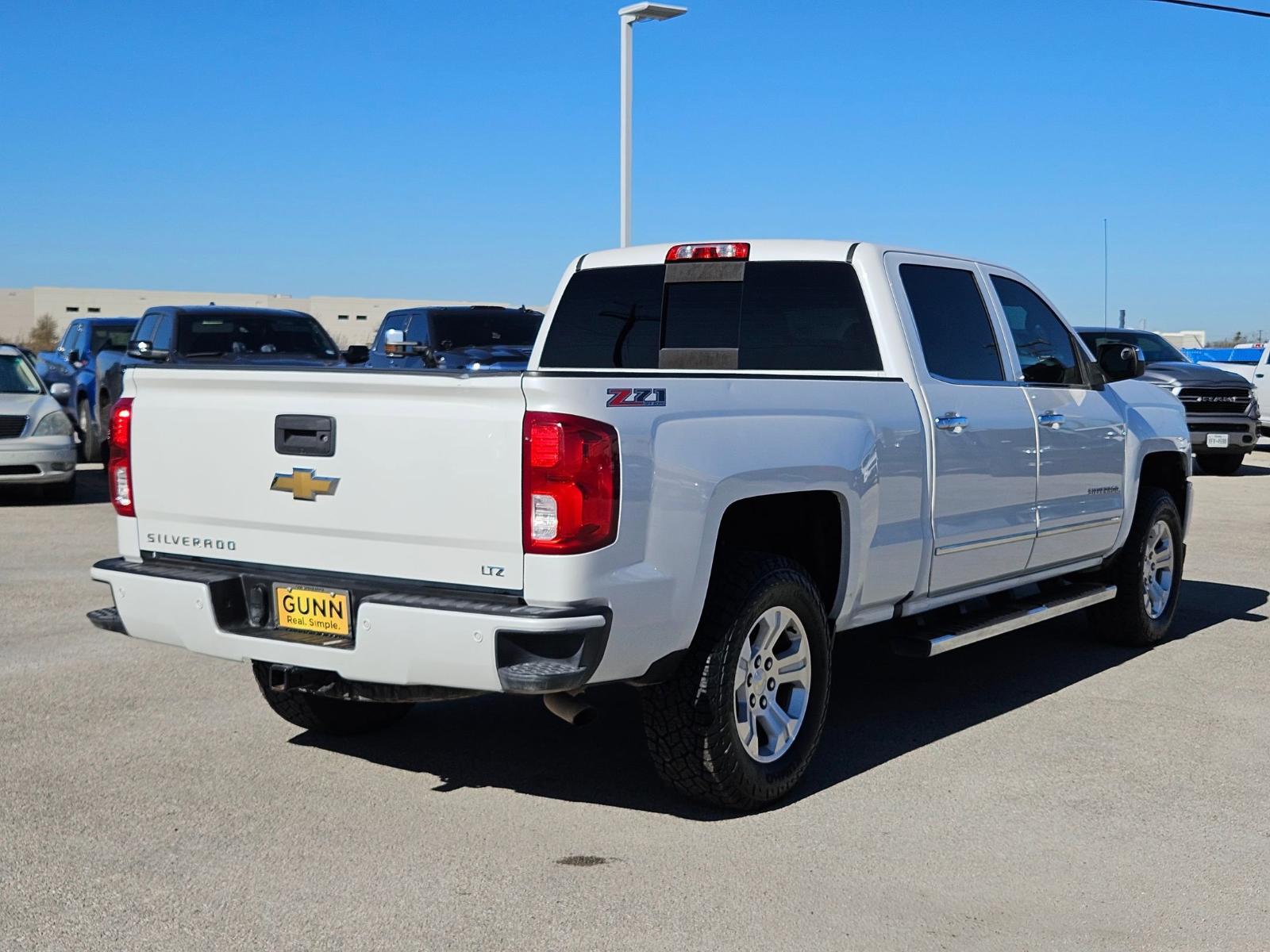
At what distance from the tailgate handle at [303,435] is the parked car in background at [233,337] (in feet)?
32.8

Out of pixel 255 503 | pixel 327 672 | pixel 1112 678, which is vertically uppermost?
pixel 255 503

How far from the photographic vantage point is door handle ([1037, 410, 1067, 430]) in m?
6.92

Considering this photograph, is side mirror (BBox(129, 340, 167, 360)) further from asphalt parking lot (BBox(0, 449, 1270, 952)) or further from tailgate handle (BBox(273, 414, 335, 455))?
tailgate handle (BBox(273, 414, 335, 455))

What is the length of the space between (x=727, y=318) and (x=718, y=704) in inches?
85.3

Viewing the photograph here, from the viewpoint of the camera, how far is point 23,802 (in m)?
5.19

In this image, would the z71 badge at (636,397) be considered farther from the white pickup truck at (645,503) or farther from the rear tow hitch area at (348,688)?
the rear tow hitch area at (348,688)

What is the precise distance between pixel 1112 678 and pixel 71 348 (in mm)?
17340

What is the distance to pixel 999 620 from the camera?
656 centimetres

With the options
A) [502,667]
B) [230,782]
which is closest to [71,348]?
[230,782]

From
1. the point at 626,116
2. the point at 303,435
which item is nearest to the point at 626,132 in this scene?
the point at 626,116

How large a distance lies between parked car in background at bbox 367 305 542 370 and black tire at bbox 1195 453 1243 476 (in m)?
9.63

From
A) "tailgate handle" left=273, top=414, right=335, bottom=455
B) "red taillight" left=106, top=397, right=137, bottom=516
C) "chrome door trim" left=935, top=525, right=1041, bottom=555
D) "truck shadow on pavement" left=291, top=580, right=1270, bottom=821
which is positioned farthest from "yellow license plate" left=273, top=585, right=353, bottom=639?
"chrome door trim" left=935, top=525, right=1041, bottom=555

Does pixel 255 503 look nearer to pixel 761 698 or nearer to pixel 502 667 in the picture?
pixel 502 667

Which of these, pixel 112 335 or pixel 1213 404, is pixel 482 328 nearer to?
pixel 112 335
